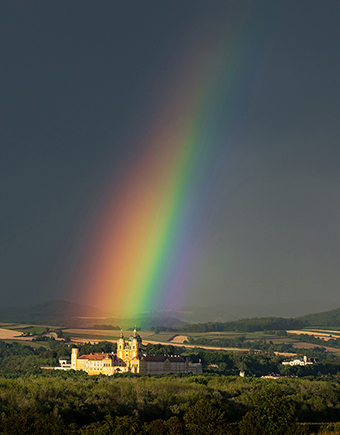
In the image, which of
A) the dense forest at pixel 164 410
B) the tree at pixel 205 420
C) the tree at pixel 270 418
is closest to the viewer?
the dense forest at pixel 164 410

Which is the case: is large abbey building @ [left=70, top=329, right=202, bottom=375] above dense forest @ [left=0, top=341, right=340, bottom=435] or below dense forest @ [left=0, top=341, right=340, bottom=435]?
above

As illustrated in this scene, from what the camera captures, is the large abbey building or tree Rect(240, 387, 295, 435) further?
the large abbey building

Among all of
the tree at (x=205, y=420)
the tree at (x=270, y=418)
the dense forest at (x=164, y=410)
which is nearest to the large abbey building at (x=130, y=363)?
the dense forest at (x=164, y=410)

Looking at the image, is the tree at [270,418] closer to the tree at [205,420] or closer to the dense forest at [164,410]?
the dense forest at [164,410]

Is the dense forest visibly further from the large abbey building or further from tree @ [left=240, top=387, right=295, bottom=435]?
the large abbey building

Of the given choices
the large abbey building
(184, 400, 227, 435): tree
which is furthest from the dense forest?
the large abbey building

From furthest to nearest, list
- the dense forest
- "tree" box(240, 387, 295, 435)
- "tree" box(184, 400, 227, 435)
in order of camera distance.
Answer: "tree" box(240, 387, 295, 435) → "tree" box(184, 400, 227, 435) → the dense forest

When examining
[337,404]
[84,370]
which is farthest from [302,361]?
[337,404]

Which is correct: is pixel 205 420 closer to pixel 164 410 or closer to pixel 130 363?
pixel 164 410
